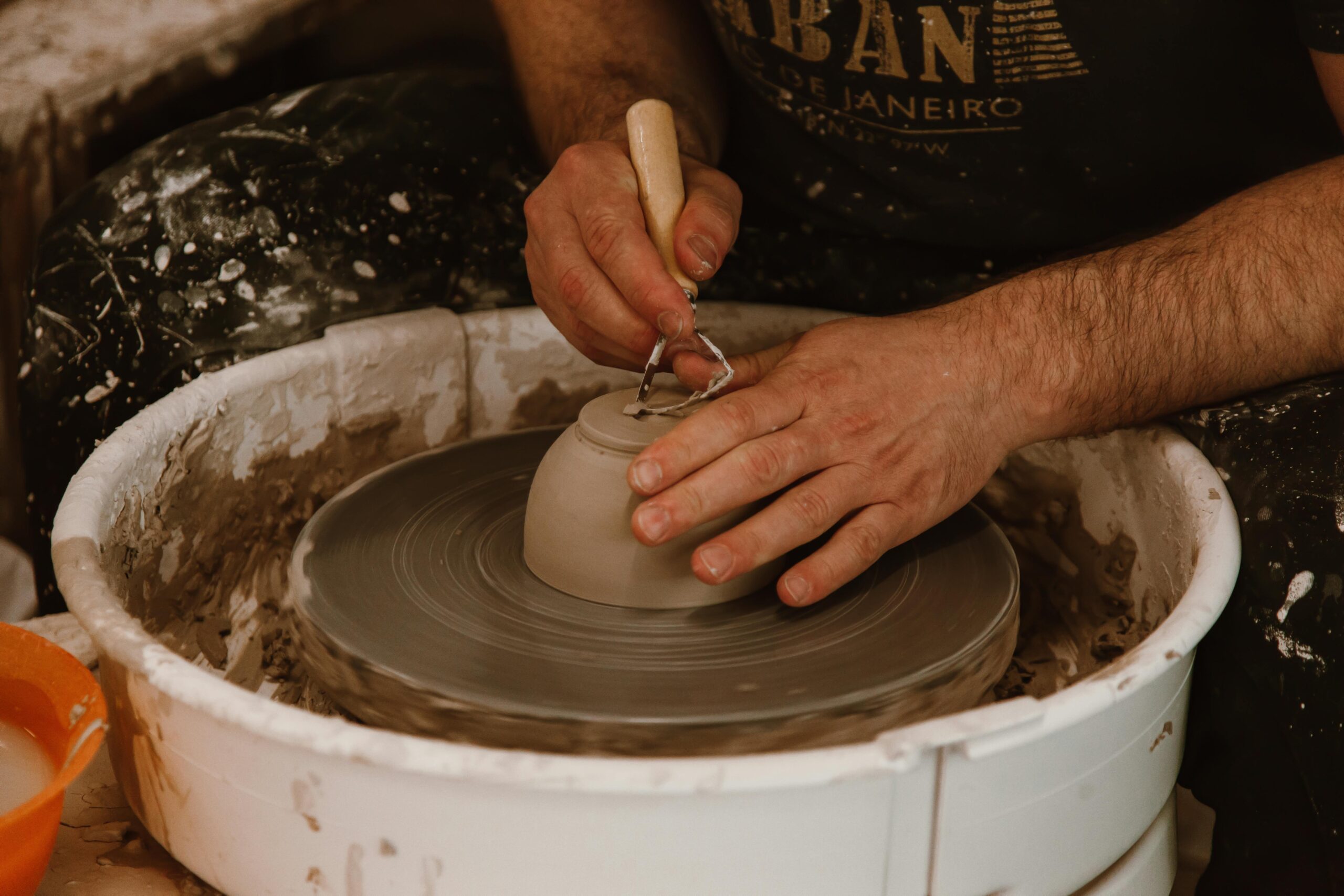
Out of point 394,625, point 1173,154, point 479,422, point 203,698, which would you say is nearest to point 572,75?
point 479,422

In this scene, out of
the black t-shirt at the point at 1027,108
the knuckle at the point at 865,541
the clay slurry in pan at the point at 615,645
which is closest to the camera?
the clay slurry in pan at the point at 615,645

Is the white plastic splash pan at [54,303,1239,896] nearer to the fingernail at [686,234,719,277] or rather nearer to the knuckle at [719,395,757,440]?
the knuckle at [719,395,757,440]

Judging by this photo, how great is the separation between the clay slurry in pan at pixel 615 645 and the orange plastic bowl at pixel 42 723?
0.19m

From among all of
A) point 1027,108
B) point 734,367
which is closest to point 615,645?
point 734,367

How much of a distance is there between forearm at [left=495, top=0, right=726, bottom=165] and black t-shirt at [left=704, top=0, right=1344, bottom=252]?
100 millimetres

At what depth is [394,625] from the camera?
100 cm

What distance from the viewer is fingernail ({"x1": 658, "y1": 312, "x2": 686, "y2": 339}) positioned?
1.05 meters

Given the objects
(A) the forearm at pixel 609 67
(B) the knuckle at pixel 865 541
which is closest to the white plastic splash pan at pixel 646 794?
(B) the knuckle at pixel 865 541

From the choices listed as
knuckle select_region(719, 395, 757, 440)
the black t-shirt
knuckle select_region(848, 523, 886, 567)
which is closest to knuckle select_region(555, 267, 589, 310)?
knuckle select_region(719, 395, 757, 440)

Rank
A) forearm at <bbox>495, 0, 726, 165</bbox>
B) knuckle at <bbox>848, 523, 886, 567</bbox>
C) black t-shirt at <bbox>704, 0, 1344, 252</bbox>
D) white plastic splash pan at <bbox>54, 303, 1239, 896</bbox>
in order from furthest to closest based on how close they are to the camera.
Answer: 1. forearm at <bbox>495, 0, 726, 165</bbox>
2. black t-shirt at <bbox>704, 0, 1344, 252</bbox>
3. knuckle at <bbox>848, 523, 886, 567</bbox>
4. white plastic splash pan at <bbox>54, 303, 1239, 896</bbox>

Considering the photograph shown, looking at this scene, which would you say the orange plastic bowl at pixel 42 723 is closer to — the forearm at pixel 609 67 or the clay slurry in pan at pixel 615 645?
the clay slurry in pan at pixel 615 645

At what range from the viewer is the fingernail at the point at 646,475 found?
934mm

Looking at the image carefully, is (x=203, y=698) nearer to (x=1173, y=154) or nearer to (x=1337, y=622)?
(x=1337, y=622)

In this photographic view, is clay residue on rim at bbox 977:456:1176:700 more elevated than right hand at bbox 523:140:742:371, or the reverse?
right hand at bbox 523:140:742:371
